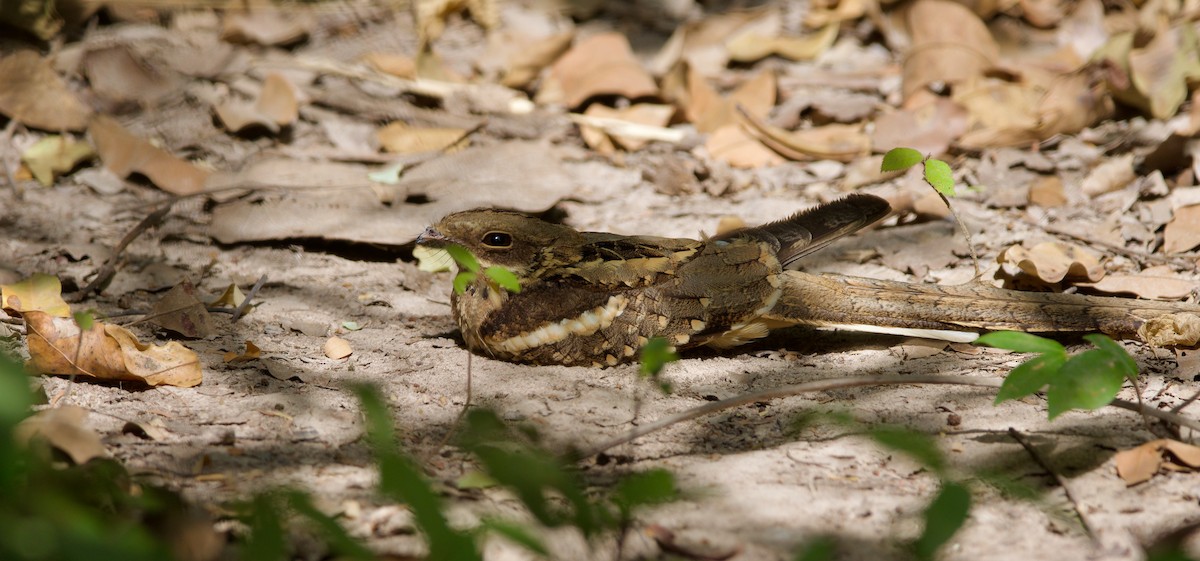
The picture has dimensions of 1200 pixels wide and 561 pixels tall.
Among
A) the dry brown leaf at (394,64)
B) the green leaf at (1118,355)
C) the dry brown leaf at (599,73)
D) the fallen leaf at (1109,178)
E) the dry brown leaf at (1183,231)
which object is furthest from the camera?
the dry brown leaf at (394,64)

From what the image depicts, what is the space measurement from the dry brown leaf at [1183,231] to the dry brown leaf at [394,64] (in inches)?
137

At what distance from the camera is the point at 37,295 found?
3.07 meters

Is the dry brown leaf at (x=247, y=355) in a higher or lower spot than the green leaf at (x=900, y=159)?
lower

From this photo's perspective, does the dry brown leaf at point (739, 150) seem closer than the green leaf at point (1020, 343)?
No

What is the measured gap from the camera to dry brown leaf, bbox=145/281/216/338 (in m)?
3.12

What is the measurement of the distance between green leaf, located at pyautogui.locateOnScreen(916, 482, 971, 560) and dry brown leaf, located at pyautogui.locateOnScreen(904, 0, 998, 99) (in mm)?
3263

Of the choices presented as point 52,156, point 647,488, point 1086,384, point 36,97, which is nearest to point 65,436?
point 647,488

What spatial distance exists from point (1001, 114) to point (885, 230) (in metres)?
1.02

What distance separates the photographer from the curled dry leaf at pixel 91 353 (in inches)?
104

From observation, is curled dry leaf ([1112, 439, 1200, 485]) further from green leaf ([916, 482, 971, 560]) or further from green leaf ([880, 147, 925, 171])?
green leaf ([880, 147, 925, 171])

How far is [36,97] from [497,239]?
2.60 metres

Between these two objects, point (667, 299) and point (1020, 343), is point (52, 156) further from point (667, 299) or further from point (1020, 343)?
point (1020, 343)

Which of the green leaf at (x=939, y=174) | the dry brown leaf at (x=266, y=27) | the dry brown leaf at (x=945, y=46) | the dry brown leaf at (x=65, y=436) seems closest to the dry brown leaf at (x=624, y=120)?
the dry brown leaf at (x=945, y=46)

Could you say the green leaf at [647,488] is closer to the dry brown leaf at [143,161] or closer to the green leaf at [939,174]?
the green leaf at [939,174]
